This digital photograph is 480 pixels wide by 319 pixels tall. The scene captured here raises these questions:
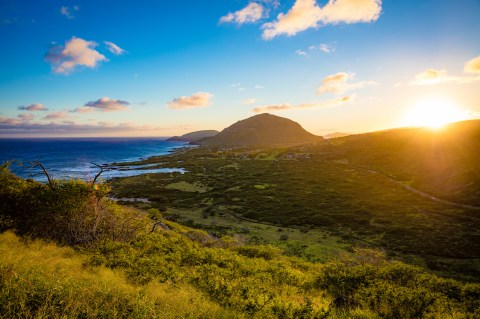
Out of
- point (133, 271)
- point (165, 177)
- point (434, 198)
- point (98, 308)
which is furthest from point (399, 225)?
point (165, 177)

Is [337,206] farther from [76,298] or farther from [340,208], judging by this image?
[76,298]

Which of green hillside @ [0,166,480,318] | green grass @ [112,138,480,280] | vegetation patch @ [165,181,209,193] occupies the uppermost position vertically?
green hillside @ [0,166,480,318]

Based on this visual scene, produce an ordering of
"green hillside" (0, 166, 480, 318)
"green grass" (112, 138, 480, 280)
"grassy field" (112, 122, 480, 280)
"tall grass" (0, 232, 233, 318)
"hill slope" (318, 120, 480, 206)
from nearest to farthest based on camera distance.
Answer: "tall grass" (0, 232, 233, 318) → "green hillside" (0, 166, 480, 318) → "green grass" (112, 138, 480, 280) → "grassy field" (112, 122, 480, 280) → "hill slope" (318, 120, 480, 206)

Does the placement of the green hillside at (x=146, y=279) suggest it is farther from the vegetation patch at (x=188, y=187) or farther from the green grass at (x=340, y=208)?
the vegetation patch at (x=188, y=187)

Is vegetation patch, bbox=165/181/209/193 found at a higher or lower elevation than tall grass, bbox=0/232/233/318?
lower

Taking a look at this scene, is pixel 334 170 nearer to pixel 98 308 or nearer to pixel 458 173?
pixel 458 173

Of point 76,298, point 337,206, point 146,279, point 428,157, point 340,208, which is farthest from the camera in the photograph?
point 428,157

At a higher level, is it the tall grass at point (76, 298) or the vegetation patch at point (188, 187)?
the tall grass at point (76, 298)

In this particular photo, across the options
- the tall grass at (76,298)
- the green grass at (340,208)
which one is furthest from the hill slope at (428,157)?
the tall grass at (76,298)

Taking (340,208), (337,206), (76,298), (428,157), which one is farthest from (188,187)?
(428,157)

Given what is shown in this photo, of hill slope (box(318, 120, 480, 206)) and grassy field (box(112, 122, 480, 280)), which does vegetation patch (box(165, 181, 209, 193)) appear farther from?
hill slope (box(318, 120, 480, 206))

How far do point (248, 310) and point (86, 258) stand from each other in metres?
10.8

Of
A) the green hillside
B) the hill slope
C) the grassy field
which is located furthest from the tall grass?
the hill slope

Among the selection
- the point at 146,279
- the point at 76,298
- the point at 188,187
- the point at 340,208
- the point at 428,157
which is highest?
the point at 76,298
